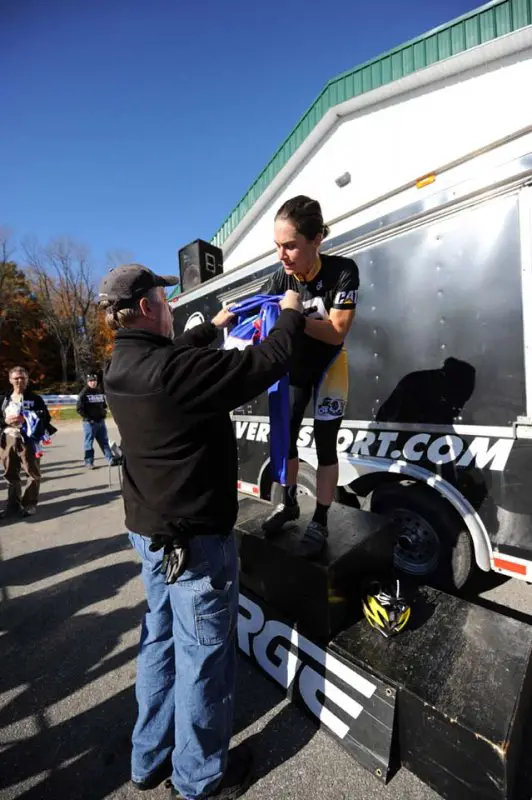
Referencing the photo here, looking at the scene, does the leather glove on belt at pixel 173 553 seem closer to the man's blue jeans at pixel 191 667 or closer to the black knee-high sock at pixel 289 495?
the man's blue jeans at pixel 191 667

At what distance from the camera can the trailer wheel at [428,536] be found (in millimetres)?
2791

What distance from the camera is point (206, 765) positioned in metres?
1.49

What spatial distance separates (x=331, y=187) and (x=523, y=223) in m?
8.11

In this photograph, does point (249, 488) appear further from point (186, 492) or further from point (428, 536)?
point (186, 492)

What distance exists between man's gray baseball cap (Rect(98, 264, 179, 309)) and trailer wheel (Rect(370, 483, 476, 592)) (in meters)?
2.50

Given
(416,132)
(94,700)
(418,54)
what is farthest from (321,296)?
(418,54)

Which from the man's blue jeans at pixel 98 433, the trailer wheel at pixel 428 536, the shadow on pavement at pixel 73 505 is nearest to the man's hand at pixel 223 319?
the trailer wheel at pixel 428 536

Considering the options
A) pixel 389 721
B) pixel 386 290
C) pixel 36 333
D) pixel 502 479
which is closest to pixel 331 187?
pixel 386 290

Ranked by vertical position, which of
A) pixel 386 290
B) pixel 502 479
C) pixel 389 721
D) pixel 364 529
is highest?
pixel 386 290

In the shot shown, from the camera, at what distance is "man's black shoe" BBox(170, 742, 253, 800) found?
1567 mm

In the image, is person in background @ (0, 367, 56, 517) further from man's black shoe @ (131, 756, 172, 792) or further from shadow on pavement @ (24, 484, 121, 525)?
man's black shoe @ (131, 756, 172, 792)

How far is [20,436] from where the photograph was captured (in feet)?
18.2

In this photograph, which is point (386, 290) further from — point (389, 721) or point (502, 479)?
point (389, 721)

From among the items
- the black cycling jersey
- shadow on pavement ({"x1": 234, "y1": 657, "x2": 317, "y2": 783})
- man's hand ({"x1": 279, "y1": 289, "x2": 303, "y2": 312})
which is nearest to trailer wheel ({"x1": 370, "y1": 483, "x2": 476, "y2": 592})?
the black cycling jersey
